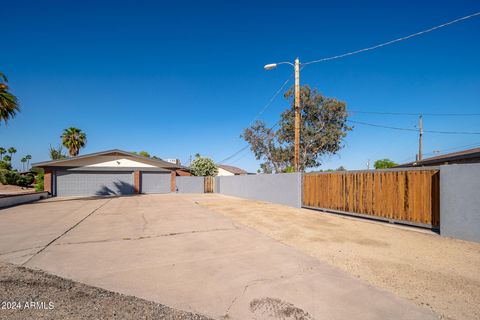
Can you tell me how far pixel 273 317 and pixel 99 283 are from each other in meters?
2.82

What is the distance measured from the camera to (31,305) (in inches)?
123

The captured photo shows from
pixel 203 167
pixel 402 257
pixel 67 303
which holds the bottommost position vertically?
pixel 402 257

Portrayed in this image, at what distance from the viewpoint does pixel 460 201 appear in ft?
20.6

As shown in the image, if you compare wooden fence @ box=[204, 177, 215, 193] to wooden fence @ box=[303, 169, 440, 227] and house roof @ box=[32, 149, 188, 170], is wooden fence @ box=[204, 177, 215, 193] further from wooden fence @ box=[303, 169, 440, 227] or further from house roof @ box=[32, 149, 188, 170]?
wooden fence @ box=[303, 169, 440, 227]

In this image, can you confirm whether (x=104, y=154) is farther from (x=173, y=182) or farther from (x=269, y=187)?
(x=269, y=187)

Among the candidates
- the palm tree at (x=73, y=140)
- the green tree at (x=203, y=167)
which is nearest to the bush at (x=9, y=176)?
the palm tree at (x=73, y=140)

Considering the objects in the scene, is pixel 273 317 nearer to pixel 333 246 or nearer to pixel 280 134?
pixel 333 246

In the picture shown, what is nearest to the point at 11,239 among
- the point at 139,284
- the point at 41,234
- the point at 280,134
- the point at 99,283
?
the point at 41,234

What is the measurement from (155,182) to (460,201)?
78.6 ft

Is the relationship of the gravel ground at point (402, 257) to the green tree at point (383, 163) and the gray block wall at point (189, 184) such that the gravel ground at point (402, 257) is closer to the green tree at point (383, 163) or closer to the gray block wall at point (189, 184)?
the gray block wall at point (189, 184)

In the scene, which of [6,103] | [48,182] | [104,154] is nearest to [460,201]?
[6,103]

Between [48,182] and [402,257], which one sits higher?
[48,182]

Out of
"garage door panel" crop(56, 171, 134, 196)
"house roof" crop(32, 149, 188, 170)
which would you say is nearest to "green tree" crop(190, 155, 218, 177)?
"house roof" crop(32, 149, 188, 170)

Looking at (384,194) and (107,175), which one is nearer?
(384,194)
